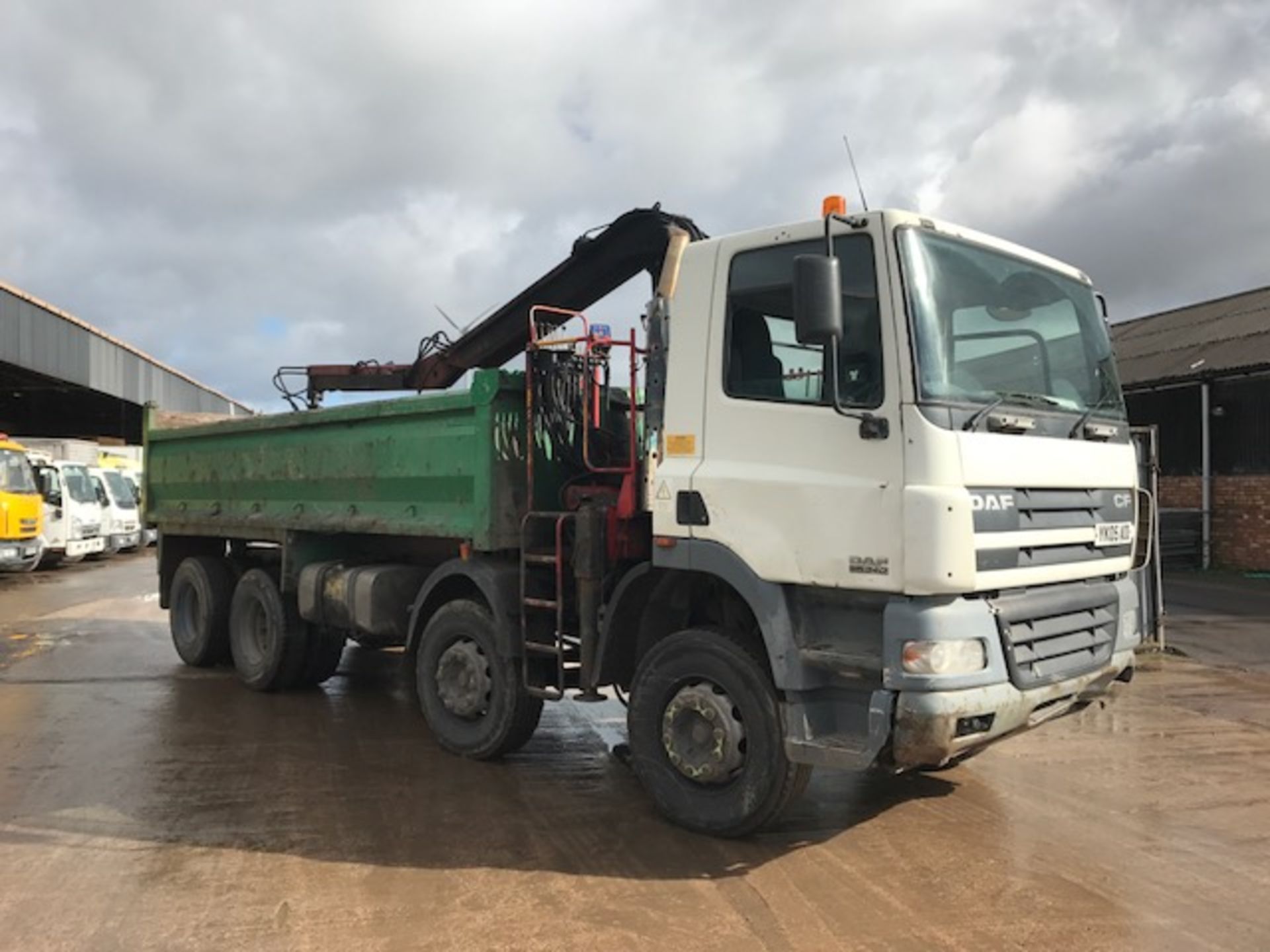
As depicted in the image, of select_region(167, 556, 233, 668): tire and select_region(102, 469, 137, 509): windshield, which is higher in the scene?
select_region(102, 469, 137, 509): windshield

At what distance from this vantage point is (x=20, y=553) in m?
19.2

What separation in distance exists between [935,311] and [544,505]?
2767 mm

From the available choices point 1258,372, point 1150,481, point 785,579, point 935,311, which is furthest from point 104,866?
point 1258,372

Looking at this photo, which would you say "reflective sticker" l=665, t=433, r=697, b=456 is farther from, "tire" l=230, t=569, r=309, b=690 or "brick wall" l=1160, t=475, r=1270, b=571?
"brick wall" l=1160, t=475, r=1270, b=571

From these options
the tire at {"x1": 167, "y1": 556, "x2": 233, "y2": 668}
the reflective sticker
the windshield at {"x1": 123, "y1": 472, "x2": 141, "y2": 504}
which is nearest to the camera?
the reflective sticker

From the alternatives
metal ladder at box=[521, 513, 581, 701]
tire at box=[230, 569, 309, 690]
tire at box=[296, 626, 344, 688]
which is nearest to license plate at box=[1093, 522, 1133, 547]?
metal ladder at box=[521, 513, 581, 701]

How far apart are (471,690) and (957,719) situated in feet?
10.5

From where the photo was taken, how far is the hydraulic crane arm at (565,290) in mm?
6703

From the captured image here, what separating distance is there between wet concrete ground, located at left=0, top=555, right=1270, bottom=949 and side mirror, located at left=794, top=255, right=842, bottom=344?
2.35 meters

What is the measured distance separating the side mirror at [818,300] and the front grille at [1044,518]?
90 centimetres

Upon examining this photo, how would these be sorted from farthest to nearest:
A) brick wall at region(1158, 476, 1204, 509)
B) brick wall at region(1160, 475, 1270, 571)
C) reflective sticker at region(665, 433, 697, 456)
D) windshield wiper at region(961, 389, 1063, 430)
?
brick wall at region(1158, 476, 1204, 509) < brick wall at region(1160, 475, 1270, 571) < reflective sticker at region(665, 433, 697, 456) < windshield wiper at region(961, 389, 1063, 430)

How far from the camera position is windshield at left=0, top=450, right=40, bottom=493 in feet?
62.5

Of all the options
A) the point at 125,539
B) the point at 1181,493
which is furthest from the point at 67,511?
the point at 1181,493

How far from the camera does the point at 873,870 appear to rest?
447cm
